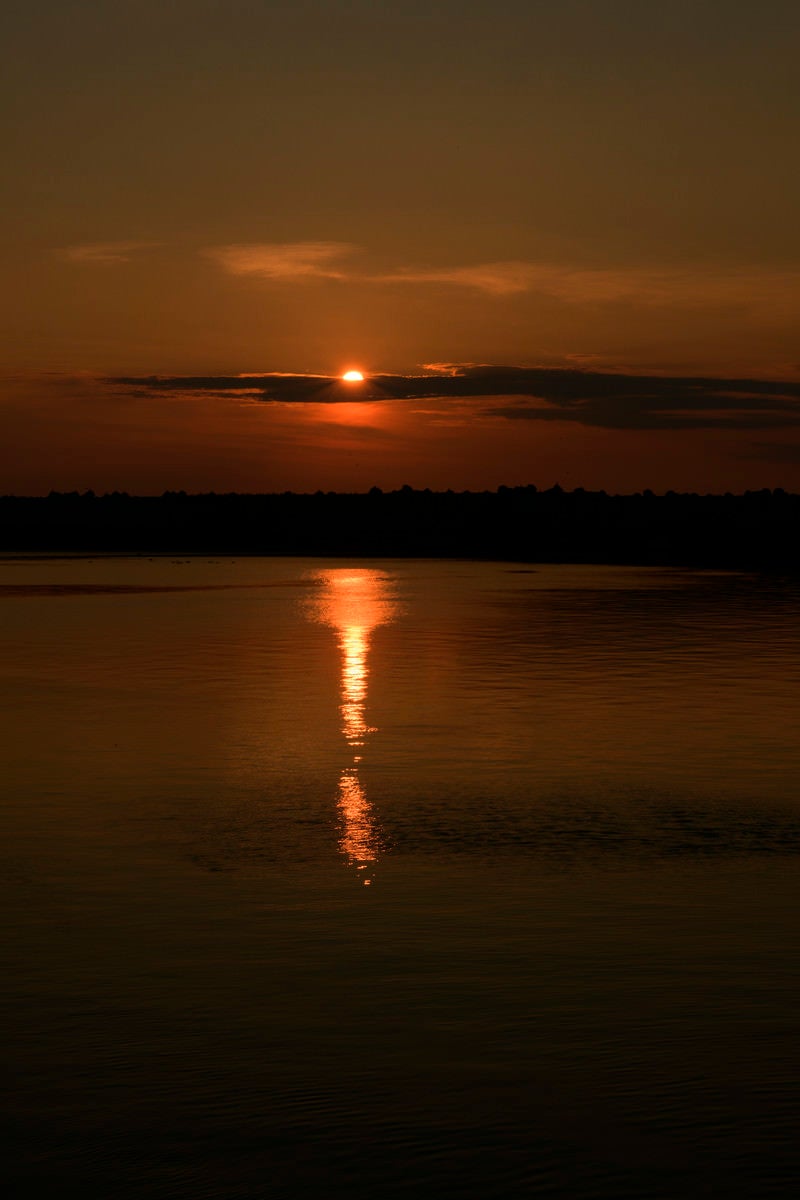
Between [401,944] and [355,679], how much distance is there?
923 inches

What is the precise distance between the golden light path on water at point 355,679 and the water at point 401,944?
128 millimetres

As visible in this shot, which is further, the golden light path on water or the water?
the golden light path on water

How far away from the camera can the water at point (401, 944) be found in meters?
9.05

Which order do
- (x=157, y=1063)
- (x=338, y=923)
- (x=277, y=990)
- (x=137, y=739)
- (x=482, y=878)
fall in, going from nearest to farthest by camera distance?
(x=157, y=1063), (x=277, y=990), (x=338, y=923), (x=482, y=878), (x=137, y=739)

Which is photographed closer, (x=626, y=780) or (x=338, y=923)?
(x=338, y=923)

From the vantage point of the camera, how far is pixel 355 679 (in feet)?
120

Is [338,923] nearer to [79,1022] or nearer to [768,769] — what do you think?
[79,1022]

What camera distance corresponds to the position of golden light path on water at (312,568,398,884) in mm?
17594

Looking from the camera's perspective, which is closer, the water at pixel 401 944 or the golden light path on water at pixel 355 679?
the water at pixel 401 944

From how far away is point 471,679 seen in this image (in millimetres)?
35719

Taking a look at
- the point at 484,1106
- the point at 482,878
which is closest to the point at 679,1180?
the point at 484,1106

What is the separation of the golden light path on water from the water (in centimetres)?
13

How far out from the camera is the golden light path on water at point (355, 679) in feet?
57.7

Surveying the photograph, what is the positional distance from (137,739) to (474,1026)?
50.9ft
